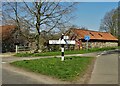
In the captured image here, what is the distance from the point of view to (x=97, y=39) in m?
66.6

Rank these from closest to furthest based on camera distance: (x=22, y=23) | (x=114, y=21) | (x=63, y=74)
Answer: (x=63, y=74)
(x=22, y=23)
(x=114, y=21)

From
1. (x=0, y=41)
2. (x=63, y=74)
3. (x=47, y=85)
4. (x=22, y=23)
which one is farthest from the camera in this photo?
(x=0, y=41)

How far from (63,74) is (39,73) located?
1297 mm

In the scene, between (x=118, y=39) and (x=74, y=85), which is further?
(x=118, y=39)

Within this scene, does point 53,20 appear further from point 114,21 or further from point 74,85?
point 114,21

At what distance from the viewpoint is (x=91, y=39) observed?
206 ft

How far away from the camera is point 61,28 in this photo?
36531 millimetres

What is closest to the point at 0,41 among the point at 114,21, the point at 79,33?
the point at 79,33

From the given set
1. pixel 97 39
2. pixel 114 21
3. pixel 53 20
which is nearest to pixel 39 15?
pixel 53 20

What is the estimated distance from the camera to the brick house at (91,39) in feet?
179

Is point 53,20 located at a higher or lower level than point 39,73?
higher

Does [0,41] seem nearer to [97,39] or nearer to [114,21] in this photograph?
[97,39]

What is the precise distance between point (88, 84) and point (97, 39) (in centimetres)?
5717

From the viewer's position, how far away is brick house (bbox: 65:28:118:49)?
54.6 meters
